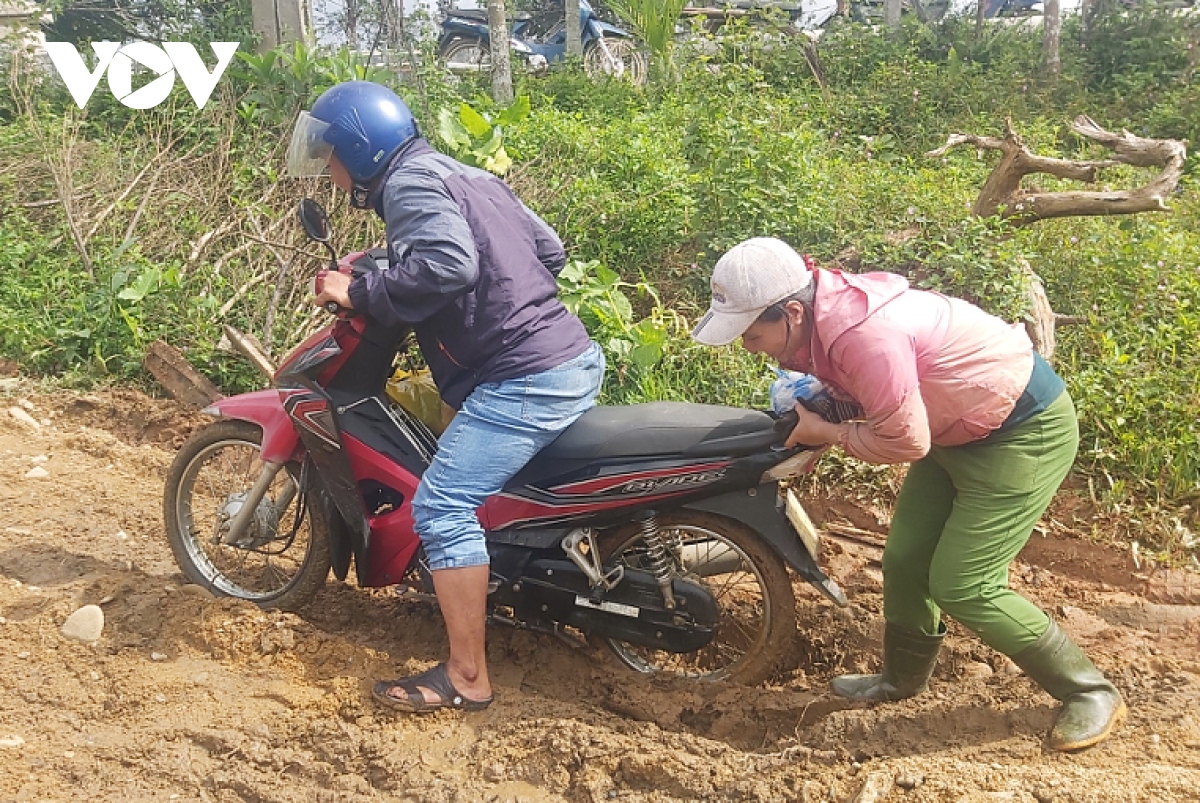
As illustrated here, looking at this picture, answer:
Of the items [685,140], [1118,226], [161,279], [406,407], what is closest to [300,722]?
[406,407]

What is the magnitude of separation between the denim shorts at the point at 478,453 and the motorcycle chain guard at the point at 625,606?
30cm

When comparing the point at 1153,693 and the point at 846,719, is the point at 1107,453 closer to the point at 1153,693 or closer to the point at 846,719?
the point at 1153,693

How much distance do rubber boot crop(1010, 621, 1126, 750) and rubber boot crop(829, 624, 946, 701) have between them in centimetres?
37

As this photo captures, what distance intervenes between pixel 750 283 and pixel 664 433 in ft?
2.54

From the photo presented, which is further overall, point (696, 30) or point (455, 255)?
point (696, 30)

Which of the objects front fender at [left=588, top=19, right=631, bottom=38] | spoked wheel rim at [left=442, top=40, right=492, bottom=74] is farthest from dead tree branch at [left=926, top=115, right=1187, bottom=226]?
front fender at [left=588, top=19, right=631, bottom=38]

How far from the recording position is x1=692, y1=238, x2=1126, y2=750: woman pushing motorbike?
2885 mm

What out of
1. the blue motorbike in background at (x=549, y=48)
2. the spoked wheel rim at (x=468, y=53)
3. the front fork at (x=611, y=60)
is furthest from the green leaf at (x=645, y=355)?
the spoked wheel rim at (x=468, y=53)

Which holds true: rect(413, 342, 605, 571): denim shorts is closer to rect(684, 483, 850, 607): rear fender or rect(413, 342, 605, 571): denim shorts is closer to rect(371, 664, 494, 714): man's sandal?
rect(371, 664, 494, 714): man's sandal

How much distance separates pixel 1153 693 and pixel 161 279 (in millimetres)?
5821

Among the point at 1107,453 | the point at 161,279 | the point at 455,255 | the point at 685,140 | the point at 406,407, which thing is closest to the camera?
the point at 455,255

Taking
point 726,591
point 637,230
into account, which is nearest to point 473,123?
point 637,230

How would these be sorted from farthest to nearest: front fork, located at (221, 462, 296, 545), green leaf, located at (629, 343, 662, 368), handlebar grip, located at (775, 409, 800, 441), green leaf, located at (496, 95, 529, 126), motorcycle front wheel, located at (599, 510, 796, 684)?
green leaf, located at (496, 95, 529, 126) < green leaf, located at (629, 343, 662, 368) < front fork, located at (221, 462, 296, 545) < motorcycle front wheel, located at (599, 510, 796, 684) < handlebar grip, located at (775, 409, 800, 441)

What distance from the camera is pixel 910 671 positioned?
3600 millimetres
